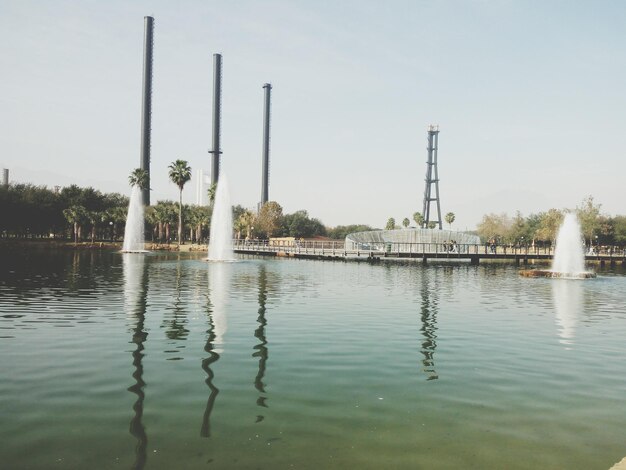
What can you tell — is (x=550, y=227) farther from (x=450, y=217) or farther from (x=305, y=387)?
(x=305, y=387)

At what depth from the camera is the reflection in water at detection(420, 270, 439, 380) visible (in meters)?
13.8

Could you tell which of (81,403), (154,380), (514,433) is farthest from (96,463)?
(514,433)

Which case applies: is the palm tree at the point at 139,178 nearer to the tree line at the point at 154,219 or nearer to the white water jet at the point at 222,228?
the tree line at the point at 154,219

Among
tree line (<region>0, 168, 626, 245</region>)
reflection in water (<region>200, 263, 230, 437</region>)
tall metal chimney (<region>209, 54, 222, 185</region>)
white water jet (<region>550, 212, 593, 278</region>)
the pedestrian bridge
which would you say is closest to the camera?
reflection in water (<region>200, 263, 230, 437</region>)

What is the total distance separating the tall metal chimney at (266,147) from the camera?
158125 millimetres

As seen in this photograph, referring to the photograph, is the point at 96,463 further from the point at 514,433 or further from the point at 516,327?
the point at 516,327

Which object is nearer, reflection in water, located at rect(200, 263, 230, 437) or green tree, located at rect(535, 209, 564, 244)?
reflection in water, located at rect(200, 263, 230, 437)

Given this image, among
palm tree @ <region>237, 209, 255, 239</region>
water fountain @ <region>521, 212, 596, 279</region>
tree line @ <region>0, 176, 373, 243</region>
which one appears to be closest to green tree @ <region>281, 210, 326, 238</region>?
tree line @ <region>0, 176, 373, 243</region>

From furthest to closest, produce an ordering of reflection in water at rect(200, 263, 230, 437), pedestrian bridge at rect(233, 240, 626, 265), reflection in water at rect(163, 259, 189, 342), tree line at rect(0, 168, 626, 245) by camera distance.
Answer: tree line at rect(0, 168, 626, 245), pedestrian bridge at rect(233, 240, 626, 265), reflection in water at rect(163, 259, 189, 342), reflection in water at rect(200, 263, 230, 437)

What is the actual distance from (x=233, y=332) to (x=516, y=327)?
1039cm

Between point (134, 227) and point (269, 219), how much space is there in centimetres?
4680

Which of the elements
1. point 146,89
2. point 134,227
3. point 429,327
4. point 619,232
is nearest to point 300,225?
point 146,89

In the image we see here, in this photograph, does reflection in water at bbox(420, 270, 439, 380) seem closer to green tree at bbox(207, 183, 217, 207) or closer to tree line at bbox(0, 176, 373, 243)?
tree line at bbox(0, 176, 373, 243)

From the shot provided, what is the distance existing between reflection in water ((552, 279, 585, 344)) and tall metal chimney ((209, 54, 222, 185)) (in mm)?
110341
